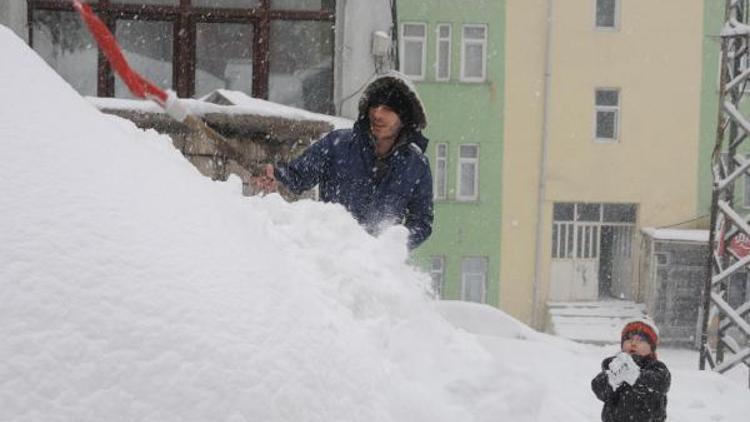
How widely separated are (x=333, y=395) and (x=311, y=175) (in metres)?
2.38

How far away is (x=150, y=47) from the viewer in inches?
364

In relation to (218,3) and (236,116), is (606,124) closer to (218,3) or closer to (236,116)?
(218,3)

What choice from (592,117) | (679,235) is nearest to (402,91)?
(679,235)

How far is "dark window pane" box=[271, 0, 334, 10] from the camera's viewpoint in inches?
357

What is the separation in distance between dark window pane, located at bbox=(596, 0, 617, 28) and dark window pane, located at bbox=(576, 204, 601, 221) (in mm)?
4035

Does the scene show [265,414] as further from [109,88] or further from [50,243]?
[109,88]

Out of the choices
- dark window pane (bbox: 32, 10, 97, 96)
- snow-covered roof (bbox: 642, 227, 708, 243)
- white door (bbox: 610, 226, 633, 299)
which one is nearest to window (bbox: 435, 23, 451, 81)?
white door (bbox: 610, 226, 633, 299)

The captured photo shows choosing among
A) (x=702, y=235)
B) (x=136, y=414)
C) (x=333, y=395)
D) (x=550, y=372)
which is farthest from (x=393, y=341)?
(x=702, y=235)

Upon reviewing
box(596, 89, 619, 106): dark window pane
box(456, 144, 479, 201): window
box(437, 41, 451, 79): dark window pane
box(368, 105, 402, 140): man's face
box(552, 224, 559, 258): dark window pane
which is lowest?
box(552, 224, 559, 258): dark window pane

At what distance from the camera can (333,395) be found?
1.38 m

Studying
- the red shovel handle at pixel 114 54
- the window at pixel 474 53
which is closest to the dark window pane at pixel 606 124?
the window at pixel 474 53

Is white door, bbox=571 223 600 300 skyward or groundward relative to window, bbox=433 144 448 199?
groundward

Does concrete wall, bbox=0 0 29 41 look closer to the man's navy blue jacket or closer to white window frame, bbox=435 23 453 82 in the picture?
the man's navy blue jacket

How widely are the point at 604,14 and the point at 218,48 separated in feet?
41.2
